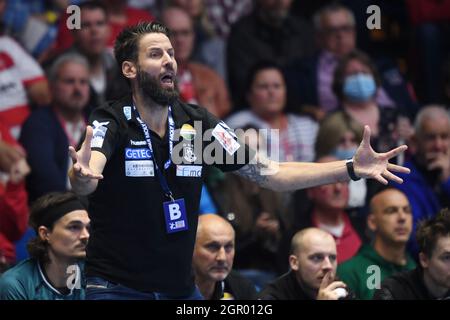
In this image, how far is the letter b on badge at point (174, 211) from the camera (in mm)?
5762

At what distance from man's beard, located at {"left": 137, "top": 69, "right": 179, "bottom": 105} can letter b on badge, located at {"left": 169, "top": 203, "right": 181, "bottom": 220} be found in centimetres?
53

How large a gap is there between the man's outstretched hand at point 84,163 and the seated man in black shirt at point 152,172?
15 cm

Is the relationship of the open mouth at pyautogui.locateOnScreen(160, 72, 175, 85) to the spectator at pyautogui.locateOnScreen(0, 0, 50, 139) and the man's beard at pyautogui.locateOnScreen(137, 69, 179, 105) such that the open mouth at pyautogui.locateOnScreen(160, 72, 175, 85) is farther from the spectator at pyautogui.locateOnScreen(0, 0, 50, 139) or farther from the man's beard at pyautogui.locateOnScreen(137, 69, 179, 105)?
the spectator at pyautogui.locateOnScreen(0, 0, 50, 139)

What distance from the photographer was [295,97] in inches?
389

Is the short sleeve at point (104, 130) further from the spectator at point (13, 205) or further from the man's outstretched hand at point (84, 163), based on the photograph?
the spectator at point (13, 205)

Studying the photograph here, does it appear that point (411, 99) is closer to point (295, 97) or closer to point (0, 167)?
point (295, 97)

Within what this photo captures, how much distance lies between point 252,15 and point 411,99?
1.56 m

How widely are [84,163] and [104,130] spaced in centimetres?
36

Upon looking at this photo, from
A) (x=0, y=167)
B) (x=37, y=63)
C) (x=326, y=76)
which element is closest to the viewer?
(x=0, y=167)

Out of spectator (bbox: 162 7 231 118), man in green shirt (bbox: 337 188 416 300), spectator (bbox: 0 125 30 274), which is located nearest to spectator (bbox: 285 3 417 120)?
spectator (bbox: 162 7 231 118)

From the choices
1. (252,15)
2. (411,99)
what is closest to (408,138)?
(411,99)

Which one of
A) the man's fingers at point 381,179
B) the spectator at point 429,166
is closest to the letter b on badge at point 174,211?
the man's fingers at point 381,179

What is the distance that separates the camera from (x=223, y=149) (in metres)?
6.05

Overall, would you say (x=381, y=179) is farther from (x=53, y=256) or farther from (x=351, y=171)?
(x=53, y=256)
